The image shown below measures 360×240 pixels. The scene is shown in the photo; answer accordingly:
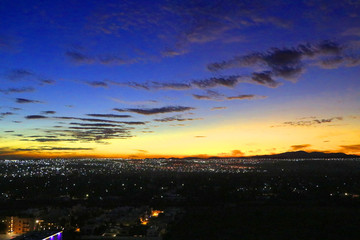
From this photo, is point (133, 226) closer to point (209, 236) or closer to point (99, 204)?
point (209, 236)

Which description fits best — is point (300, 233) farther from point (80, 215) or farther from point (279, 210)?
point (80, 215)

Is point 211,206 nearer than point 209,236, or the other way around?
point 209,236

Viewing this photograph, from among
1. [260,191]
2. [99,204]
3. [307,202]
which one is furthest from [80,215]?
[260,191]

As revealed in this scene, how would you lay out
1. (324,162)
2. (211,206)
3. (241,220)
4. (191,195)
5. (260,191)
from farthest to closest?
(324,162)
(260,191)
(191,195)
(211,206)
(241,220)

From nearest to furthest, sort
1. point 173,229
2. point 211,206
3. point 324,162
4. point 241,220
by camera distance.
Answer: point 173,229 < point 241,220 < point 211,206 < point 324,162

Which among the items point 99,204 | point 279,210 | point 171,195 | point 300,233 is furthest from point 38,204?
point 300,233

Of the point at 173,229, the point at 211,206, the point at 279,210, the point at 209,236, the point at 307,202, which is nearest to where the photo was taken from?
the point at 209,236

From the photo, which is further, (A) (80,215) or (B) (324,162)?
(B) (324,162)

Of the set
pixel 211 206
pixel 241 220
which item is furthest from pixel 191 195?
pixel 241 220

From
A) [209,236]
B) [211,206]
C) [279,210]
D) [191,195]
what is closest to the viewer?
[209,236]
